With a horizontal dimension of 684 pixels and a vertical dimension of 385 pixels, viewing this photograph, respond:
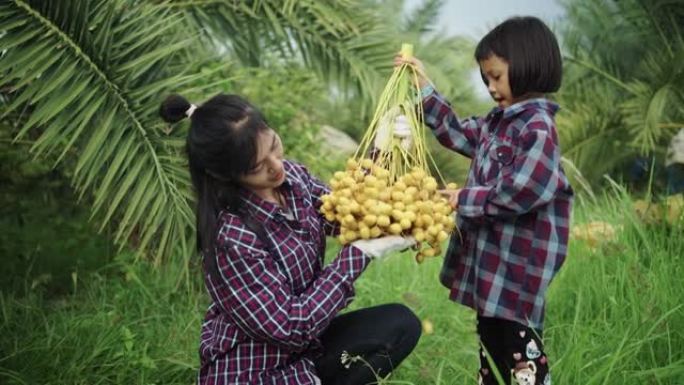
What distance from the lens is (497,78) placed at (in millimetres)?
2080

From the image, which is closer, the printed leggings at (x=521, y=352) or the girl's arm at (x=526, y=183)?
the girl's arm at (x=526, y=183)

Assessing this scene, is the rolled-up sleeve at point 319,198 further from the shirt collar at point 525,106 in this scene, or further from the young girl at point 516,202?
the shirt collar at point 525,106

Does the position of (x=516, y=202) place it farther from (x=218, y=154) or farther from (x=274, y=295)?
(x=218, y=154)

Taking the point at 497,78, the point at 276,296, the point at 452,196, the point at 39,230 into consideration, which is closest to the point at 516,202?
the point at 452,196

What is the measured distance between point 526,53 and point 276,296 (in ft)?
2.99

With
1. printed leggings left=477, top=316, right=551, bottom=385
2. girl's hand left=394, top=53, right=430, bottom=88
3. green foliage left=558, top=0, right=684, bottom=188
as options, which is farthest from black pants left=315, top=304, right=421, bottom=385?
green foliage left=558, top=0, right=684, bottom=188

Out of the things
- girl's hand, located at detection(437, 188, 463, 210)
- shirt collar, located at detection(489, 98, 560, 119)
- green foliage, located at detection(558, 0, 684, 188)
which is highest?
shirt collar, located at detection(489, 98, 560, 119)

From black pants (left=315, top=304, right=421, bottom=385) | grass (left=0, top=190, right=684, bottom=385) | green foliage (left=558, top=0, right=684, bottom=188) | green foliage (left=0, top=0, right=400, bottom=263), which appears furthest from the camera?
green foliage (left=558, top=0, right=684, bottom=188)

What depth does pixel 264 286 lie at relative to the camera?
1.99 m

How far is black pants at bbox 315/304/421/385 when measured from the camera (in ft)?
7.41

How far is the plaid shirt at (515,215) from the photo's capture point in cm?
199

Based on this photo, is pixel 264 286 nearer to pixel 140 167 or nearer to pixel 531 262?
pixel 531 262

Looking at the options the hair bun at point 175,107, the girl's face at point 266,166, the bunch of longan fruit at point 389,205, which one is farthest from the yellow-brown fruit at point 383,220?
the hair bun at point 175,107

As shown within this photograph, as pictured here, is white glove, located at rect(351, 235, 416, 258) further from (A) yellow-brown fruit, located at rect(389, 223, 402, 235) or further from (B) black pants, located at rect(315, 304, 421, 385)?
(B) black pants, located at rect(315, 304, 421, 385)
